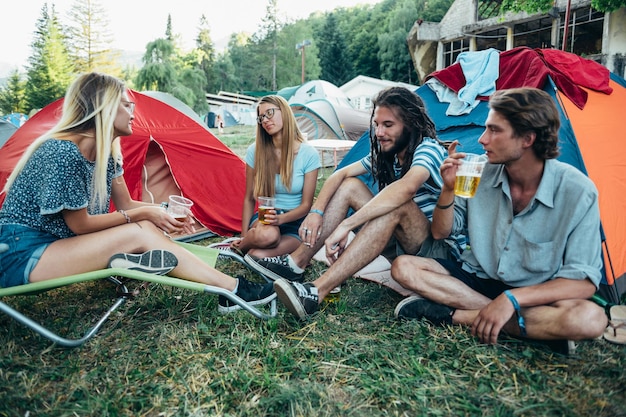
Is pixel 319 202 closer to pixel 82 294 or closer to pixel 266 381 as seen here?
pixel 266 381

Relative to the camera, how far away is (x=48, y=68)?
124 ft

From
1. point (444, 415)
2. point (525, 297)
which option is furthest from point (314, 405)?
point (525, 297)

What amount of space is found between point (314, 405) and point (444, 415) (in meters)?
0.54

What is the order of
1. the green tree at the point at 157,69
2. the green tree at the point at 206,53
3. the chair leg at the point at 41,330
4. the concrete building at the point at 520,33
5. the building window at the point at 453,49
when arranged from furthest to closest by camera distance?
the green tree at the point at 206,53
the green tree at the point at 157,69
the building window at the point at 453,49
the concrete building at the point at 520,33
the chair leg at the point at 41,330

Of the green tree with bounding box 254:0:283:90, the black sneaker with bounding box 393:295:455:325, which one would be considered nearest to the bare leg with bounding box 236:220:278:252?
the black sneaker with bounding box 393:295:455:325

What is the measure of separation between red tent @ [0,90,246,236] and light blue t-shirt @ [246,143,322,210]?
1.21m

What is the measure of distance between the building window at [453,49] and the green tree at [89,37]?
29.8 meters

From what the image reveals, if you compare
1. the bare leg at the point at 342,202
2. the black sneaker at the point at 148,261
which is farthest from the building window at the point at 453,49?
the black sneaker at the point at 148,261

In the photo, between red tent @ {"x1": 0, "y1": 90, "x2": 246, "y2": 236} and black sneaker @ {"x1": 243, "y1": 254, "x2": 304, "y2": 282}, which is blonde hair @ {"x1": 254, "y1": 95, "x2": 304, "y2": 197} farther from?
red tent @ {"x1": 0, "y1": 90, "x2": 246, "y2": 236}

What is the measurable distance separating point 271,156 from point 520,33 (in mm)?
23213

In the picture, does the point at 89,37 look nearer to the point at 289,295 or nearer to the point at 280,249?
the point at 280,249

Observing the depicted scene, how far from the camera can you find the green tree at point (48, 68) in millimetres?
37688

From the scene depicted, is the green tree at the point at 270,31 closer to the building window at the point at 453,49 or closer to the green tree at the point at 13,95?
the green tree at the point at 13,95

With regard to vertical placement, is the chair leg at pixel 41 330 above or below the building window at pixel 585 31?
below
